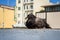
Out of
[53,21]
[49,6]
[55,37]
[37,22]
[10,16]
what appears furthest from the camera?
[49,6]

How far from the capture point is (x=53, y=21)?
2.04 meters

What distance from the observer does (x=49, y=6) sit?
7.32ft

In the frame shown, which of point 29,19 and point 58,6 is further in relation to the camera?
point 58,6

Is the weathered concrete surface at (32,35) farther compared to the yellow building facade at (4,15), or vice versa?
the yellow building facade at (4,15)

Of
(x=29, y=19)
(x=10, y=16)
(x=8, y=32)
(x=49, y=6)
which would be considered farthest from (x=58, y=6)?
(x=8, y=32)

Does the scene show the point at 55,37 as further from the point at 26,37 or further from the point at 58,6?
the point at 58,6

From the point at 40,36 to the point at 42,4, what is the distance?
1.88 m

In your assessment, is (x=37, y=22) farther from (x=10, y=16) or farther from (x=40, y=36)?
(x=40, y=36)

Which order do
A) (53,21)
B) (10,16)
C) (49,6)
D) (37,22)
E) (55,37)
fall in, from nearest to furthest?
(55,37), (37,22), (10,16), (53,21), (49,6)

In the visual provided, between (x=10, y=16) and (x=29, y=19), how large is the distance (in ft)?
1.39

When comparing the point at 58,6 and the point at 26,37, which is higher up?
the point at 58,6

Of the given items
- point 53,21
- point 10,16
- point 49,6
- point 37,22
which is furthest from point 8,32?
point 49,6

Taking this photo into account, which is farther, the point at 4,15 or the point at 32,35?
the point at 4,15

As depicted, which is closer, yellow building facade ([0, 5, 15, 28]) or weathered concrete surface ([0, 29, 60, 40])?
weathered concrete surface ([0, 29, 60, 40])
